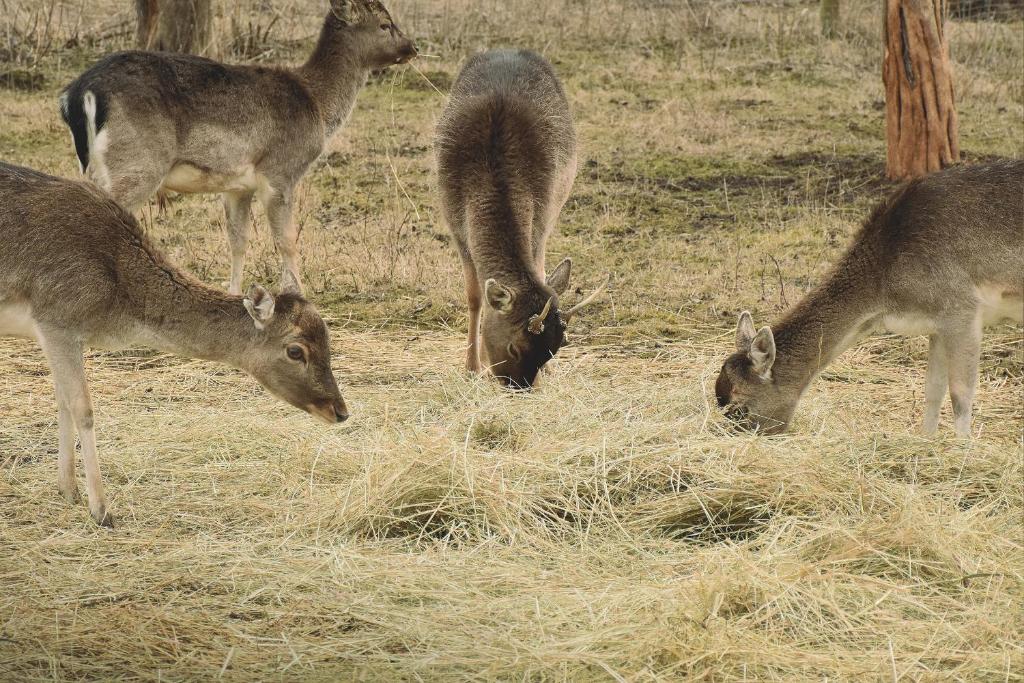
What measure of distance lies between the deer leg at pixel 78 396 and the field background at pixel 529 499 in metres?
0.11

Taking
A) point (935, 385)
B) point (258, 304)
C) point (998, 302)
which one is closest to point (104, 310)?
point (258, 304)

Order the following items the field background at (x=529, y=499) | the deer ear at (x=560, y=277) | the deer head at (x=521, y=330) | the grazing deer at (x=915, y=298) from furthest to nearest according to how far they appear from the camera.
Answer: the deer ear at (x=560, y=277)
the deer head at (x=521, y=330)
the grazing deer at (x=915, y=298)
the field background at (x=529, y=499)

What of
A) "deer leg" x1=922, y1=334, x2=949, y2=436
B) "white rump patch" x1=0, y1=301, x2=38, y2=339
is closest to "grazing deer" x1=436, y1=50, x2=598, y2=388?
"deer leg" x1=922, y1=334, x2=949, y2=436

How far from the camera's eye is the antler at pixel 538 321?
25.1 feet

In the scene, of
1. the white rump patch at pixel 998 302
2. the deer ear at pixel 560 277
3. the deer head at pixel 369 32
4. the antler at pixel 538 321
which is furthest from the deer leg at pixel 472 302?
the deer head at pixel 369 32

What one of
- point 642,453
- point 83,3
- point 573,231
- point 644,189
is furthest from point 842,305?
point 83,3

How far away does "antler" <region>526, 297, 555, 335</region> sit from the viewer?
301 inches

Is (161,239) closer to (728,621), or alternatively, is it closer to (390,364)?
(390,364)

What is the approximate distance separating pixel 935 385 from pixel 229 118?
5547 mm

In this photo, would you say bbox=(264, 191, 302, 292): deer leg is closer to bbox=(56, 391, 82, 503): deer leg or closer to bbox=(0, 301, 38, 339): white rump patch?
bbox=(56, 391, 82, 503): deer leg

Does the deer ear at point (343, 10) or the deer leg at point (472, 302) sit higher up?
the deer ear at point (343, 10)

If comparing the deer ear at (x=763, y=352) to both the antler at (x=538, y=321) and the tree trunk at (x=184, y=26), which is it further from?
the tree trunk at (x=184, y=26)

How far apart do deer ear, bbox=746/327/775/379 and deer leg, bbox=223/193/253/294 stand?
15.5 feet

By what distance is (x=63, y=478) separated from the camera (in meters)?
6.62
